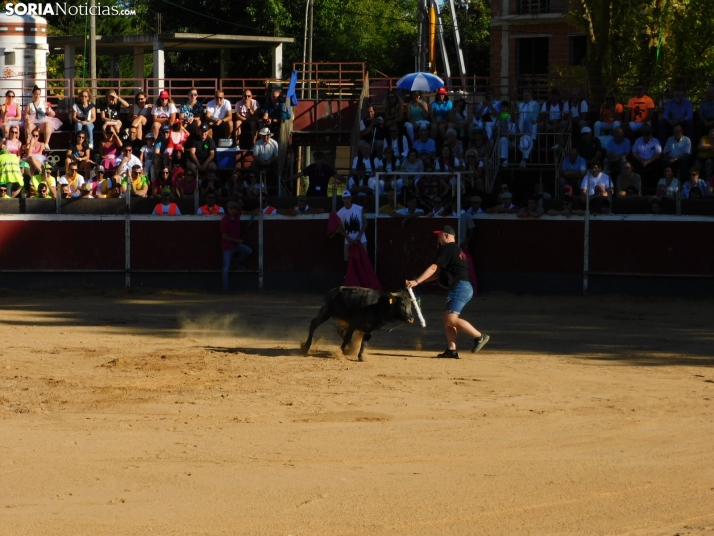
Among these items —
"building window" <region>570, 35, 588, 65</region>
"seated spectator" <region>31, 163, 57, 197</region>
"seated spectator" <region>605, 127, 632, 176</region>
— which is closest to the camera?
"seated spectator" <region>605, 127, 632, 176</region>

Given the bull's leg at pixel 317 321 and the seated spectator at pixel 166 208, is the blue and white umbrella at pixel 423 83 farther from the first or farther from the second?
the bull's leg at pixel 317 321

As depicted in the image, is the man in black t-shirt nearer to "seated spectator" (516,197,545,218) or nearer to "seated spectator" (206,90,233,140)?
"seated spectator" (516,197,545,218)

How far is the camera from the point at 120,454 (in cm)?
825

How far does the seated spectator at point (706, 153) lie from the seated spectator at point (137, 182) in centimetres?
925

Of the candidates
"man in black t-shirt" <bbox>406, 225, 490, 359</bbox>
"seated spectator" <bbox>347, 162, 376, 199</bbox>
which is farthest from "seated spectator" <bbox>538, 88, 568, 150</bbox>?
"man in black t-shirt" <bbox>406, 225, 490, 359</bbox>

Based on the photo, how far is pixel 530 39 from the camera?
124 ft

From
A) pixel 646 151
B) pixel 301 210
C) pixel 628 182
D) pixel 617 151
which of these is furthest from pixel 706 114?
pixel 301 210

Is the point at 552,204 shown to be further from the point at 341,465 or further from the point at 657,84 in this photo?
the point at 341,465

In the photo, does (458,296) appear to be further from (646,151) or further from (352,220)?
(646,151)

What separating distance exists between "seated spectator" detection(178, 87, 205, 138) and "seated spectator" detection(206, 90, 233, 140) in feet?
0.70

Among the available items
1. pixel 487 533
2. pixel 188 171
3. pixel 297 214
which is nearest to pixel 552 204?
pixel 297 214

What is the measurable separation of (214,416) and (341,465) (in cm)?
187

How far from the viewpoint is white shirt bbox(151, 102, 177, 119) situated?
72.0 feet

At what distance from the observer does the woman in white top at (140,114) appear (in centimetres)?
2175
